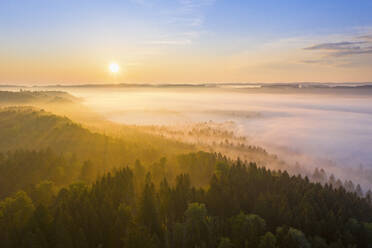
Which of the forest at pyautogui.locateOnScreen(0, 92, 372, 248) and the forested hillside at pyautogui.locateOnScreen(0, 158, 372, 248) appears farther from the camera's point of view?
the forest at pyautogui.locateOnScreen(0, 92, 372, 248)

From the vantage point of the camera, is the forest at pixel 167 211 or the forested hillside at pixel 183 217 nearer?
the forested hillside at pixel 183 217

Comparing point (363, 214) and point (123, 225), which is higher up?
point (123, 225)

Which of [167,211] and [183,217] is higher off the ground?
[167,211]

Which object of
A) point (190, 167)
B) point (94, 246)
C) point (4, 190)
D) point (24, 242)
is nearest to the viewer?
point (24, 242)

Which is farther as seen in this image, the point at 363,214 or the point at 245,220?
the point at 363,214

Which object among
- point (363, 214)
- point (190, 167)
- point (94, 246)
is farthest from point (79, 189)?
point (363, 214)

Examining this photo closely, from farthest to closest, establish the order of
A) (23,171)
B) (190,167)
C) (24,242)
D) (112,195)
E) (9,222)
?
(190,167), (23,171), (112,195), (9,222), (24,242)

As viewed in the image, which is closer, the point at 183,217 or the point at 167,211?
the point at 183,217

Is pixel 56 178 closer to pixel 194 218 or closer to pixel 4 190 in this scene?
pixel 4 190

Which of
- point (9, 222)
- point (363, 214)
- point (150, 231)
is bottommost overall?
point (363, 214)
